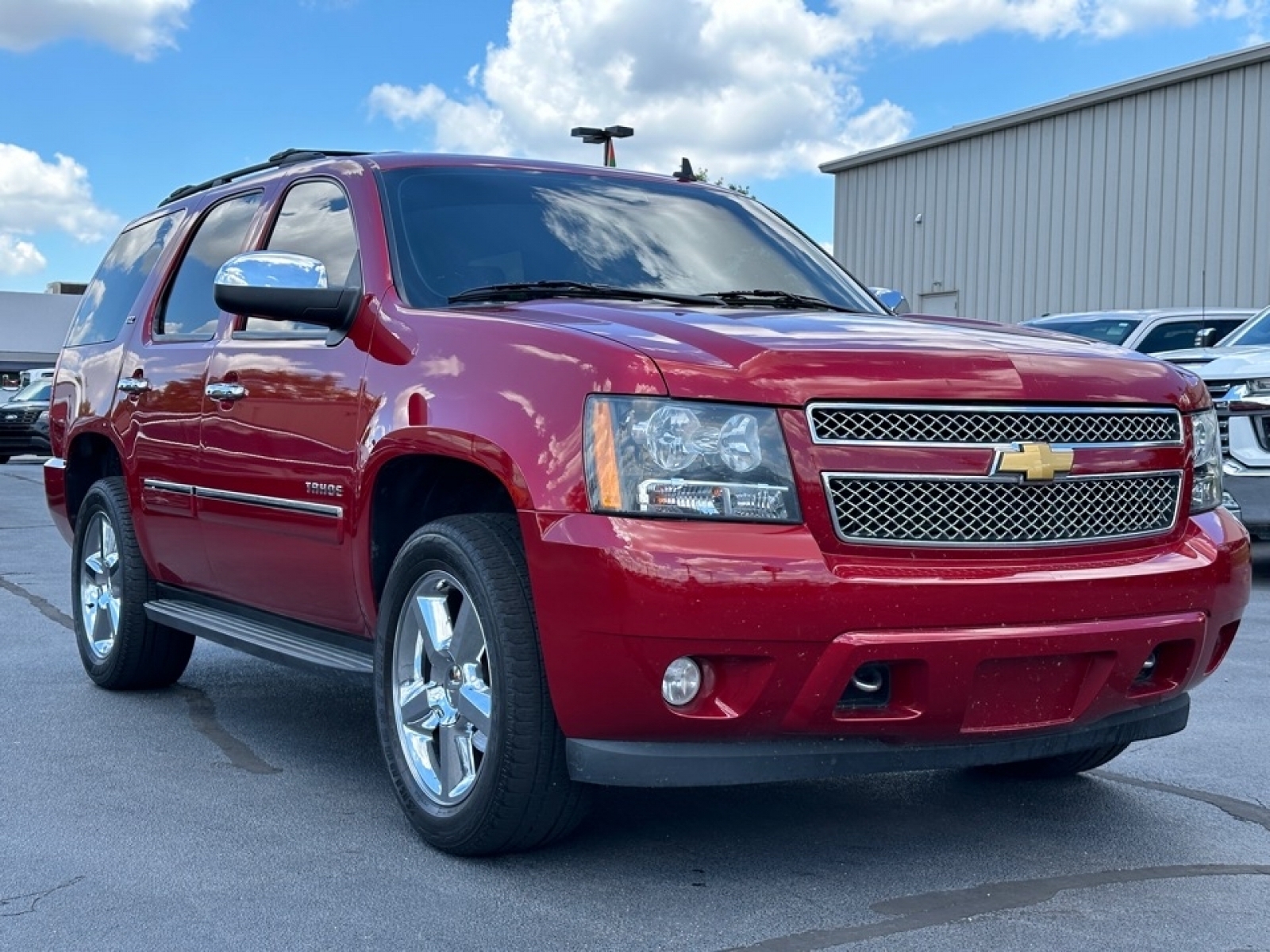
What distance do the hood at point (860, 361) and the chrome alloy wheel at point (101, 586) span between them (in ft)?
8.64


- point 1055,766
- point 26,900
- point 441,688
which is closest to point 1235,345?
point 1055,766

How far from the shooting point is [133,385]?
19.6 feet

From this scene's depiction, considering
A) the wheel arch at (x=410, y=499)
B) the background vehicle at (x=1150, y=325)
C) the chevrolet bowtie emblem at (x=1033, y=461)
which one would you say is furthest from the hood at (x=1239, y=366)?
the wheel arch at (x=410, y=499)

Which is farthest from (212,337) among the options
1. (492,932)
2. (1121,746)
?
(1121,746)

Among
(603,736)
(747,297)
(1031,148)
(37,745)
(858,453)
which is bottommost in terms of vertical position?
(37,745)

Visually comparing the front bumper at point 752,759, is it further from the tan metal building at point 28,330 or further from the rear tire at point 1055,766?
the tan metal building at point 28,330

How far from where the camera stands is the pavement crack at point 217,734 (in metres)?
5.06

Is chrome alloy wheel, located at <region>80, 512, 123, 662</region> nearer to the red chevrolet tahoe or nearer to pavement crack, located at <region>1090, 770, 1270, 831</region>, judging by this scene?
the red chevrolet tahoe

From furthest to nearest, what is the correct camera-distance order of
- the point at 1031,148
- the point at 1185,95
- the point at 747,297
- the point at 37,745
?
the point at 1031,148, the point at 1185,95, the point at 37,745, the point at 747,297

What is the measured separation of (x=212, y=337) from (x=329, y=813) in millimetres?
1788

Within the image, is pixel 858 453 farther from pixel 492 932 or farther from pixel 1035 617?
pixel 492 932

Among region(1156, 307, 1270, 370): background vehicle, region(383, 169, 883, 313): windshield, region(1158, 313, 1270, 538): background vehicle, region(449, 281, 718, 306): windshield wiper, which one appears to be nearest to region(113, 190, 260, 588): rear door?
region(383, 169, 883, 313): windshield

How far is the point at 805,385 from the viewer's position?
359 centimetres

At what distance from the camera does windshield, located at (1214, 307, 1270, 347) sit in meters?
10.6
